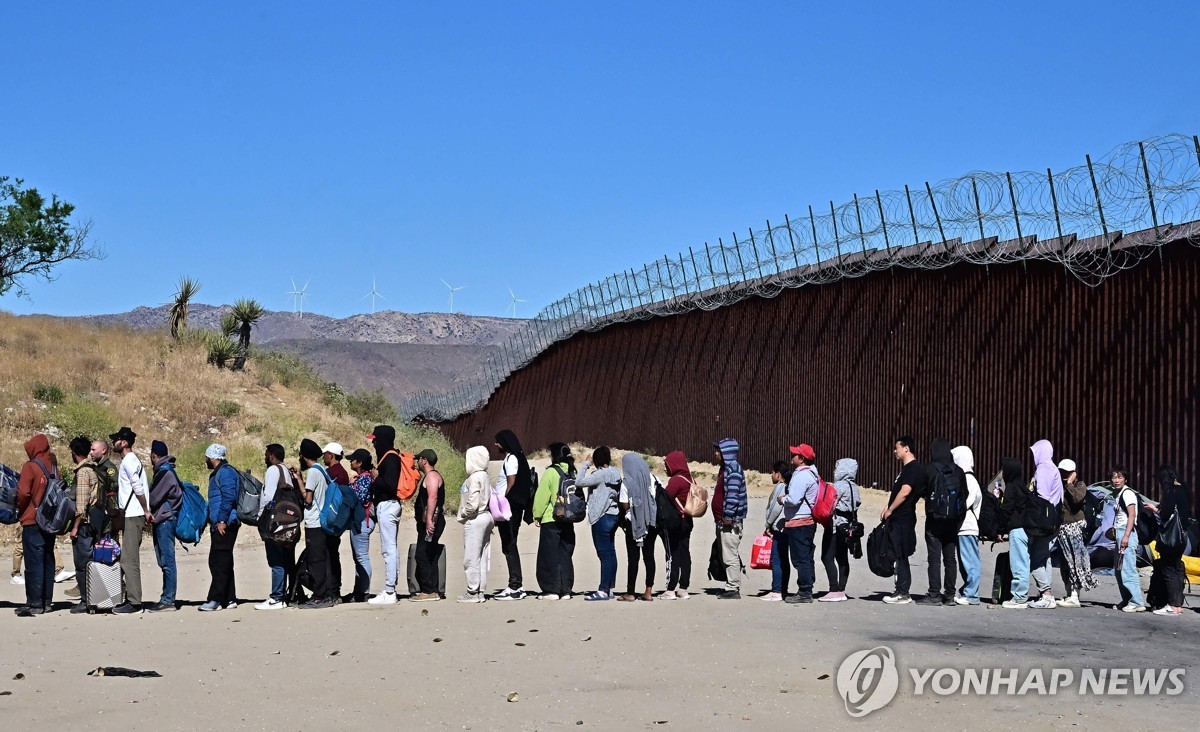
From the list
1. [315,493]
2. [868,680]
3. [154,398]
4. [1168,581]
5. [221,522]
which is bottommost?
[868,680]

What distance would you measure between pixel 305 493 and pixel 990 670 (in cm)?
620

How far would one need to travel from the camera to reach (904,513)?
12219mm

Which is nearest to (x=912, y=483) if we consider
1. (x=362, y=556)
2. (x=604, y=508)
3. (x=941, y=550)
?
(x=941, y=550)

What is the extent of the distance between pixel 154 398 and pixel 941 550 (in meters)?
21.9

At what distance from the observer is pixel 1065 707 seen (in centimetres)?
786

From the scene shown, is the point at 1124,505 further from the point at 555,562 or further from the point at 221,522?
the point at 221,522

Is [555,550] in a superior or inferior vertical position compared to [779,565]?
superior

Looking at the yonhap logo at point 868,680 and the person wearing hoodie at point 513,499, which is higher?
the person wearing hoodie at point 513,499

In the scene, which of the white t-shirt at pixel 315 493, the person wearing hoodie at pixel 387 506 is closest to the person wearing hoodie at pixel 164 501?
the white t-shirt at pixel 315 493

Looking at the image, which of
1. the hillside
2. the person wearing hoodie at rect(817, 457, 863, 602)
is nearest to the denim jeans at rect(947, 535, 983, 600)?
the person wearing hoodie at rect(817, 457, 863, 602)

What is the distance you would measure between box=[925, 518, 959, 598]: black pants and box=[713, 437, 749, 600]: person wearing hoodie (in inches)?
68.4

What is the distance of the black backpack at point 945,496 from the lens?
1209cm

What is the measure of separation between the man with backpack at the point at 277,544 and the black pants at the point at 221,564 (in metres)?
0.32

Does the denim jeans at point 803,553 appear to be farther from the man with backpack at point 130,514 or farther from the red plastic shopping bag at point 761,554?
the man with backpack at point 130,514
